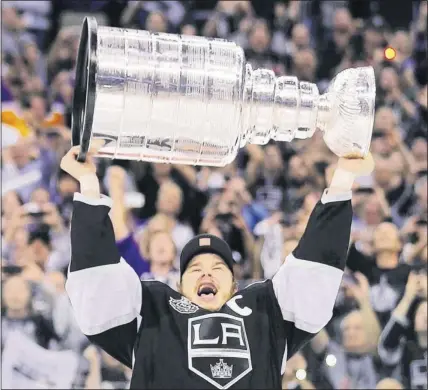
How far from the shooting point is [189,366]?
1810 millimetres

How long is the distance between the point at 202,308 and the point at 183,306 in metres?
0.05

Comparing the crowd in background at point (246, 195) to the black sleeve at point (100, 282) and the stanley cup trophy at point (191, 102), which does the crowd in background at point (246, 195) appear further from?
the stanley cup trophy at point (191, 102)

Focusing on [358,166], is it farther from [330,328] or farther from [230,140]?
[330,328]

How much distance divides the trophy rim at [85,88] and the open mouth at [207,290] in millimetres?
503

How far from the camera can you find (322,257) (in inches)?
73.7

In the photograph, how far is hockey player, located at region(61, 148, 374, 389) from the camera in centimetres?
179

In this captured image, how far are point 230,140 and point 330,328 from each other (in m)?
2.02

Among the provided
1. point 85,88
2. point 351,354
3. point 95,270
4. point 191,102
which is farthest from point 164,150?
point 351,354

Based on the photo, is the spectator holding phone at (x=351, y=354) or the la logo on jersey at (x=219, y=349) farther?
the spectator holding phone at (x=351, y=354)

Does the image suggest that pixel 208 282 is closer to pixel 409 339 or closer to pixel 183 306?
pixel 183 306

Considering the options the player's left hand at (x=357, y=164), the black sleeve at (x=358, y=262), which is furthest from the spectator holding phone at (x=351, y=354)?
the player's left hand at (x=357, y=164)

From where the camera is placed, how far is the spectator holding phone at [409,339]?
347 cm

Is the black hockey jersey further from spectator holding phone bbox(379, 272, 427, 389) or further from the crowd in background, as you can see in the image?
spectator holding phone bbox(379, 272, 427, 389)

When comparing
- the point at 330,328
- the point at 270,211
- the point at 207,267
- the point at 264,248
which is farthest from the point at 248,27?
the point at 207,267
